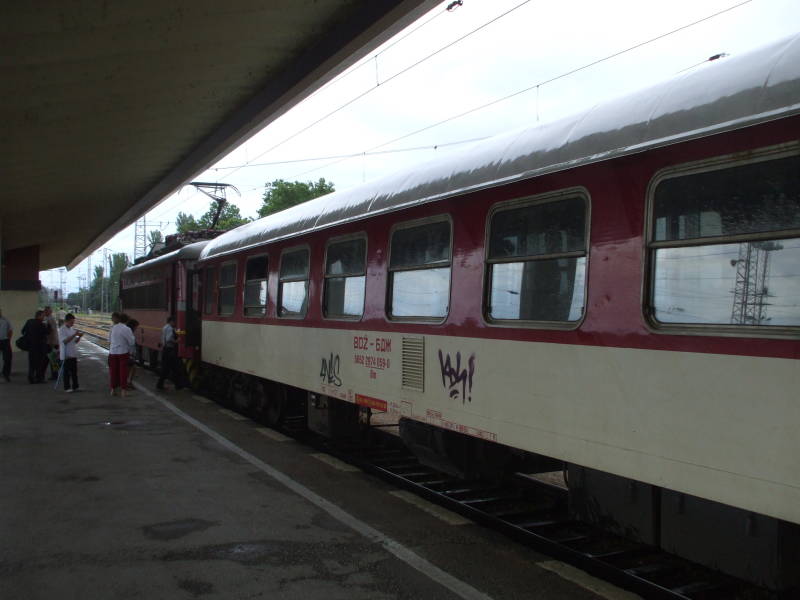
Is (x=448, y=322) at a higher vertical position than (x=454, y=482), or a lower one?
higher

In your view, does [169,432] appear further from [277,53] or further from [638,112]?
[638,112]

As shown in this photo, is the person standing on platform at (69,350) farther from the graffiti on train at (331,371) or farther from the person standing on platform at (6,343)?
the graffiti on train at (331,371)

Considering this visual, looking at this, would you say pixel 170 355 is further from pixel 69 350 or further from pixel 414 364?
pixel 414 364

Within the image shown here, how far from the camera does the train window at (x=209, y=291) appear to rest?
12.4 metres

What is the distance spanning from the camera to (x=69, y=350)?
1434cm

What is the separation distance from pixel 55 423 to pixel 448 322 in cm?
730

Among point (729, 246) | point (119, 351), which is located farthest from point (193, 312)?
point (729, 246)

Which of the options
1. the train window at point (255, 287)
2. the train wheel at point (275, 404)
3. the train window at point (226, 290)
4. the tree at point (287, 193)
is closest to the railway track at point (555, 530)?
the train wheel at point (275, 404)

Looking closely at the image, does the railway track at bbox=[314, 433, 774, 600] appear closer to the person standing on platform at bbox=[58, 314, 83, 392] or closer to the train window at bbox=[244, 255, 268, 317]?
the train window at bbox=[244, 255, 268, 317]

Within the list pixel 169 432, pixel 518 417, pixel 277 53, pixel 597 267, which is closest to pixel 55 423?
pixel 169 432

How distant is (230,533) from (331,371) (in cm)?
255

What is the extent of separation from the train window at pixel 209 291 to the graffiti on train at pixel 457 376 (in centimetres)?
747

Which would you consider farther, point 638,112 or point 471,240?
point 471,240

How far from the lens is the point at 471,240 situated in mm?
5434
